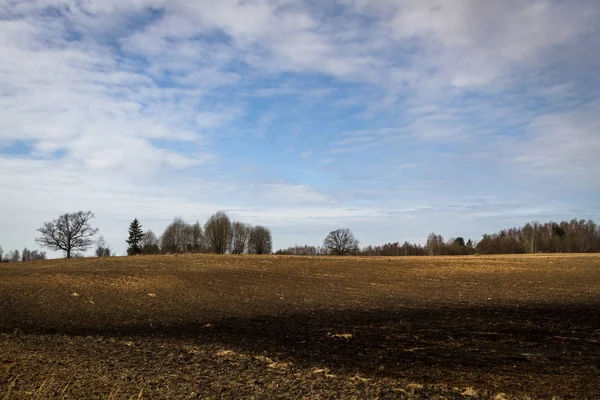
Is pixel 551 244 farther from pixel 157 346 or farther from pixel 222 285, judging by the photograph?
pixel 157 346

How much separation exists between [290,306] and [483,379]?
518 inches

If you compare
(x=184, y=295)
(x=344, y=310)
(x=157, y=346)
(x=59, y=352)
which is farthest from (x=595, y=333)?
(x=184, y=295)

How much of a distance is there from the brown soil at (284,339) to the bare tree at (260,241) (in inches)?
3462

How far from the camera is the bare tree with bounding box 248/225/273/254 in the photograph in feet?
391

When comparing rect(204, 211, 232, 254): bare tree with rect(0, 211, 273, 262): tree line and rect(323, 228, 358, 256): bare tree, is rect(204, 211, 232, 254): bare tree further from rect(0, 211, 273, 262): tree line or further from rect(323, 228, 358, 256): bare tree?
rect(323, 228, 358, 256): bare tree

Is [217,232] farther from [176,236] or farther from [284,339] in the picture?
[284,339]

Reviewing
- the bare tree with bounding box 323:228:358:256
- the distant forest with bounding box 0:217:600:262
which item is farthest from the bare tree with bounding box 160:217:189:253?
the bare tree with bounding box 323:228:358:256

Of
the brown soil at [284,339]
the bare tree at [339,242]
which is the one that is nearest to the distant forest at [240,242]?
the bare tree at [339,242]

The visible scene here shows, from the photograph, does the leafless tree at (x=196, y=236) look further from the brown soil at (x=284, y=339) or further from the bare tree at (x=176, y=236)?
the brown soil at (x=284, y=339)

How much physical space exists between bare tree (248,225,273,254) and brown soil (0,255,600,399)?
87.9m

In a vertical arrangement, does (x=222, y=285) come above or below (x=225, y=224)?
below

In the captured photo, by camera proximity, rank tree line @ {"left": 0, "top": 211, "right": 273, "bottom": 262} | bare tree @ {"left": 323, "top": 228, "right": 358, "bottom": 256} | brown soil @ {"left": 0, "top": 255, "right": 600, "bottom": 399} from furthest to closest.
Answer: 1. bare tree @ {"left": 323, "top": 228, "right": 358, "bottom": 256}
2. tree line @ {"left": 0, "top": 211, "right": 273, "bottom": 262}
3. brown soil @ {"left": 0, "top": 255, "right": 600, "bottom": 399}

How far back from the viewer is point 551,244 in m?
134

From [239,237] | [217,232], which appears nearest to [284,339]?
[217,232]
